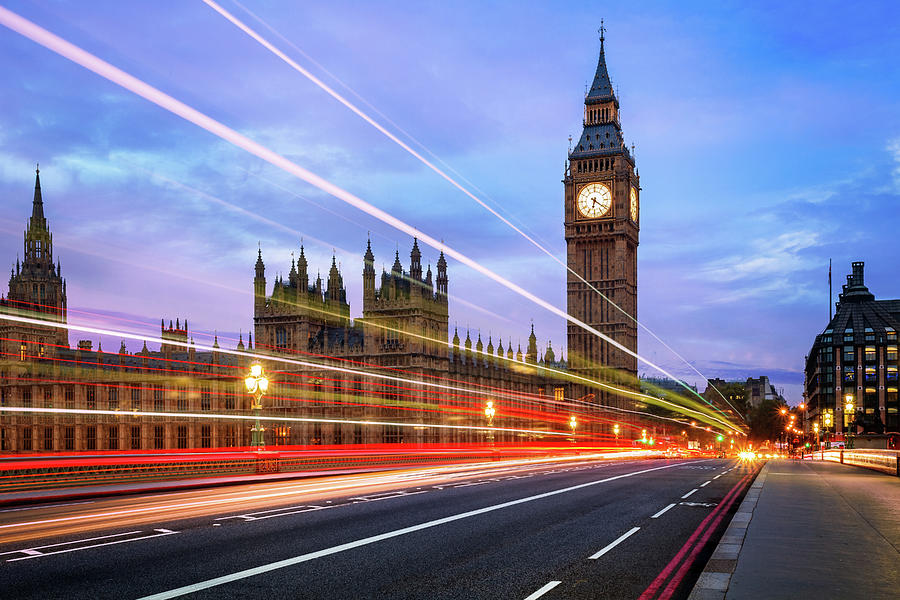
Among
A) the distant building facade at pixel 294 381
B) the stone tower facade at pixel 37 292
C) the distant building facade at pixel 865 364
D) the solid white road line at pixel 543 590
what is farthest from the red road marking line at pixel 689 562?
the distant building facade at pixel 865 364

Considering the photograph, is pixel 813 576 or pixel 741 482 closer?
pixel 813 576

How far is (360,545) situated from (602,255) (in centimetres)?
12454

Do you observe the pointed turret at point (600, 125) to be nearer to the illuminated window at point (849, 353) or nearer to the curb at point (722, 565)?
the illuminated window at point (849, 353)

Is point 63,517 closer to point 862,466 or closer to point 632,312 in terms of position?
point 862,466

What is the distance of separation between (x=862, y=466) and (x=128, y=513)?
43.7 metres

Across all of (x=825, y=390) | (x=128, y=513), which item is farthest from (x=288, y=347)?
(x=825, y=390)

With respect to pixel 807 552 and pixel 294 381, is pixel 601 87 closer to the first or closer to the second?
pixel 294 381

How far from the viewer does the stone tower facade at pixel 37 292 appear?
374 feet

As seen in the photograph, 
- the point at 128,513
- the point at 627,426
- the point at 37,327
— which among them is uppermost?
the point at 37,327

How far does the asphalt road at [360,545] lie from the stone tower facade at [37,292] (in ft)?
329

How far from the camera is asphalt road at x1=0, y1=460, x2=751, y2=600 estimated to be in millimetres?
11617

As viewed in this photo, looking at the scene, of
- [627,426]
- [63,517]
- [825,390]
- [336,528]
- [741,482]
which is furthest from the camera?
[825,390]

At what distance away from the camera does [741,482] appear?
34.6 metres

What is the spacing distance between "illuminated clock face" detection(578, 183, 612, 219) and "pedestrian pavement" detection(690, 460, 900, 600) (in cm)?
11484
